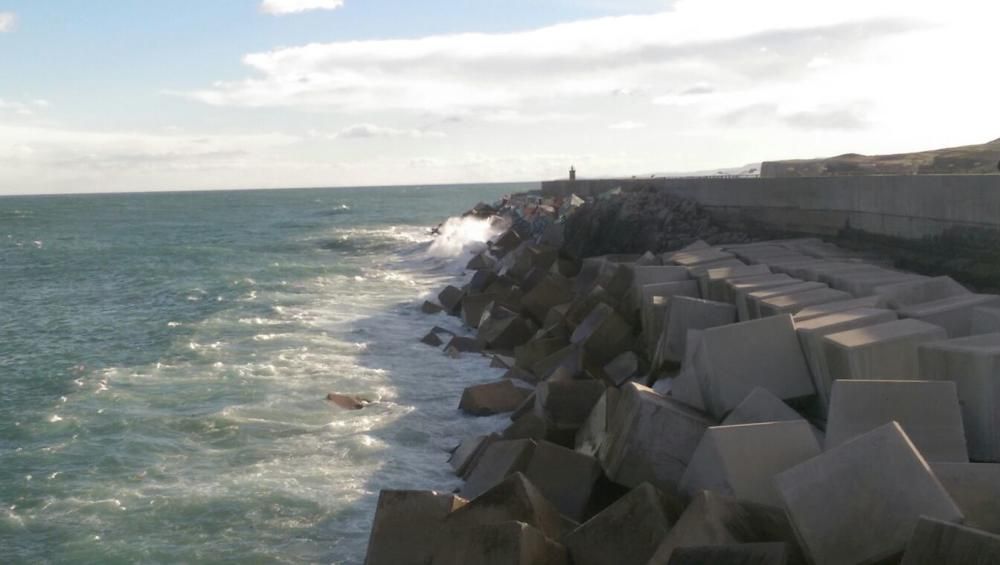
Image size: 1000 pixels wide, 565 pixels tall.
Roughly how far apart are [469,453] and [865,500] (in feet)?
12.3

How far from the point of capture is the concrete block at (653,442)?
512 cm

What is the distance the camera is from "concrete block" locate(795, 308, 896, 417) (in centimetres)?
559

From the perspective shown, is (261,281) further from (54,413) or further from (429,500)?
(429,500)

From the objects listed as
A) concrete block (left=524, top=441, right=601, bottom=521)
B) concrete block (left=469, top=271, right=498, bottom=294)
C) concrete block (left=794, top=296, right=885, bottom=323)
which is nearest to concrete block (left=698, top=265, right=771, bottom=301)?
concrete block (left=794, top=296, right=885, bottom=323)

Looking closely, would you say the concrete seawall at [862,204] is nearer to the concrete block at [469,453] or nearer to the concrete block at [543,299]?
the concrete block at [543,299]

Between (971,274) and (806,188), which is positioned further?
(806,188)

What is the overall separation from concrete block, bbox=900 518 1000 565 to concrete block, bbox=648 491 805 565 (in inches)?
23.3

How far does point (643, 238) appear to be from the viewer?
1495cm

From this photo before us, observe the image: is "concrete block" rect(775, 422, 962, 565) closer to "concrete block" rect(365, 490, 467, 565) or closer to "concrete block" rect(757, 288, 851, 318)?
"concrete block" rect(365, 490, 467, 565)

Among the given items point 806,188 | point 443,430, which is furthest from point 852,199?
point 443,430

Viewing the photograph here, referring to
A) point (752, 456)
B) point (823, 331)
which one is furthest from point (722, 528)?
point (823, 331)

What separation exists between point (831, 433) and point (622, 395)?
1.39 meters

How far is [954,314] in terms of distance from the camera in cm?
609

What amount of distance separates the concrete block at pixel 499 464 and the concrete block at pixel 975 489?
7.57 feet
